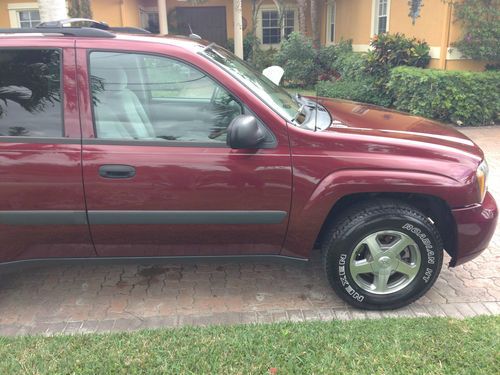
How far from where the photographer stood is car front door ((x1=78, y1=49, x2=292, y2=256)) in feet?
9.52

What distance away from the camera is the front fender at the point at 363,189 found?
294cm

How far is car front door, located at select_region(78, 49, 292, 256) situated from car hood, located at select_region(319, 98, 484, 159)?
644mm

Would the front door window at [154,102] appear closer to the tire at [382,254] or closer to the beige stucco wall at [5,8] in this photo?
the tire at [382,254]

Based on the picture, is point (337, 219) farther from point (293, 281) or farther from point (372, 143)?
point (293, 281)

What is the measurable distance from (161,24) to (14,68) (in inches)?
559

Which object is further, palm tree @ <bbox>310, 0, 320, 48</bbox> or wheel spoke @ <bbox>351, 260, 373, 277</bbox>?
palm tree @ <bbox>310, 0, 320, 48</bbox>

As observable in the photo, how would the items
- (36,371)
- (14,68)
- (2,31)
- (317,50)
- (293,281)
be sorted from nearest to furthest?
(36,371) → (14,68) → (2,31) → (293,281) → (317,50)

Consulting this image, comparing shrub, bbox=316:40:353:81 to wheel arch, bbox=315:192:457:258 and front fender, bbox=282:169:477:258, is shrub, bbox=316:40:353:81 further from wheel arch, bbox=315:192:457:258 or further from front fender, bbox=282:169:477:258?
front fender, bbox=282:169:477:258

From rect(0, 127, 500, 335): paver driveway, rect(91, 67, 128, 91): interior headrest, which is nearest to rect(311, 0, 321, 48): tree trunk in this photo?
rect(0, 127, 500, 335): paver driveway

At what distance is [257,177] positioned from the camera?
294cm

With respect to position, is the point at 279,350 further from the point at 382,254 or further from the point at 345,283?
the point at 382,254

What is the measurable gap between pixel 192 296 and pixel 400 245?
155cm

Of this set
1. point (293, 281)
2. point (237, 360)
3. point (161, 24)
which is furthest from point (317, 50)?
point (237, 360)

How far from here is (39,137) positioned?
9.48 feet
